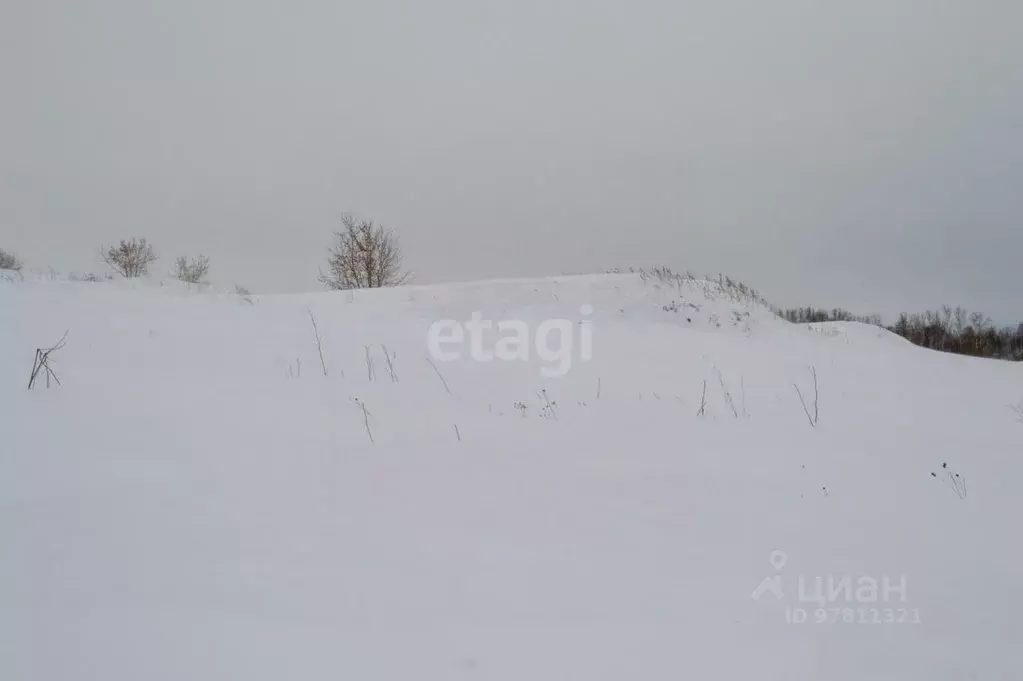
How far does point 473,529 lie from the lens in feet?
6.00

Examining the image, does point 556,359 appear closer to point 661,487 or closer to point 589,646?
point 661,487

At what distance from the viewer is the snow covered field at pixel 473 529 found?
1.23 meters
